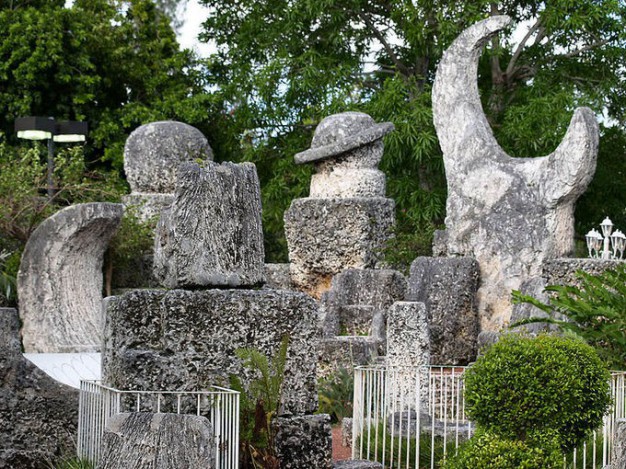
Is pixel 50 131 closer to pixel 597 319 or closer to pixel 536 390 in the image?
pixel 597 319

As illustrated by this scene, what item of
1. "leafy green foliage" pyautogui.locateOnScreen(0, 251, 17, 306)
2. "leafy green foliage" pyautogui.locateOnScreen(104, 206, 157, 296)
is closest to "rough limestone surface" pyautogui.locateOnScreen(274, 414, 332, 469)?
"leafy green foliage" pyautogui.locateOnScreen(0, 251, 17, 306)

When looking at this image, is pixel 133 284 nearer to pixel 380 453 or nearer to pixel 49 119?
pixel 49 119

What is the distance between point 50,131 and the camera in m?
17.3

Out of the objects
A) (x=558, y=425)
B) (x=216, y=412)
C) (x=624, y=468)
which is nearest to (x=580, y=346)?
(x=558, y=425)

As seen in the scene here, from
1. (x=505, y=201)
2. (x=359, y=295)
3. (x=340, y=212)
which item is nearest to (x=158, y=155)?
(x=340, y=212)

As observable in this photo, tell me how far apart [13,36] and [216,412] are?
18117 mm

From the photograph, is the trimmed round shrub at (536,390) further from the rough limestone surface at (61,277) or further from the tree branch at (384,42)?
the tree branch at (384,42)

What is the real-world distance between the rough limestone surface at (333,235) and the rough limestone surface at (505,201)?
2.93 ft

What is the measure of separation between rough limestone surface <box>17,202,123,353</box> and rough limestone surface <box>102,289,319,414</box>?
740 centimetres

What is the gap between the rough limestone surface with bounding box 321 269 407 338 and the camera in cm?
1549

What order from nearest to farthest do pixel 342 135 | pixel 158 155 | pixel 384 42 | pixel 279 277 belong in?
pixel 279 277 → pixel 342 135 → pixel 158 155 → pixel 384 42

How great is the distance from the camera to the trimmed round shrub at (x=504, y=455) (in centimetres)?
842

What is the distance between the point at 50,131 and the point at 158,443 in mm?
10974

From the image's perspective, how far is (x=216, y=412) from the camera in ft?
25.9
